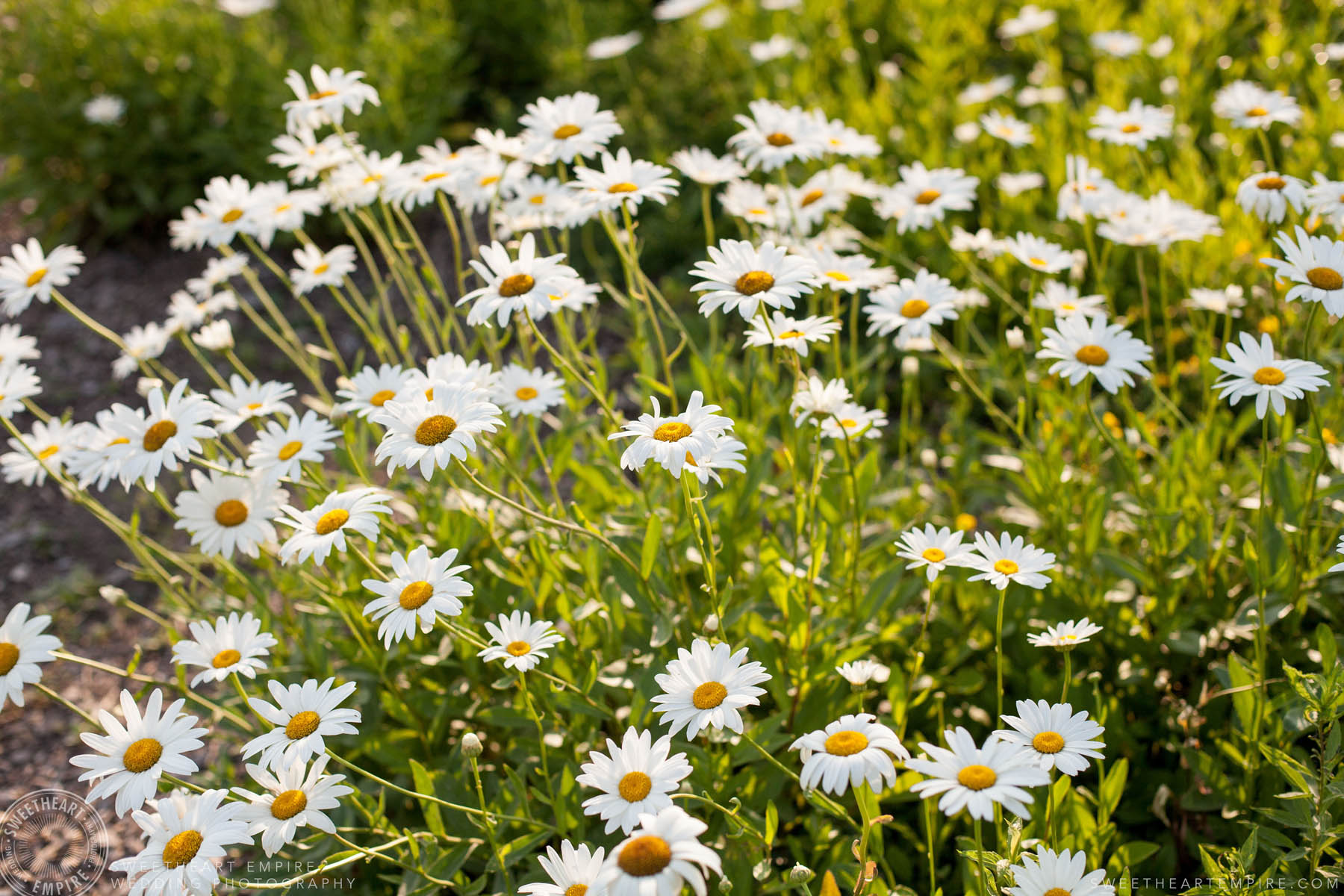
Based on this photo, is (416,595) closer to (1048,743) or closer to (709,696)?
(709,696)

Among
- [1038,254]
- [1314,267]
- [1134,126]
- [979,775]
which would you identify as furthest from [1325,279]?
[979,775]

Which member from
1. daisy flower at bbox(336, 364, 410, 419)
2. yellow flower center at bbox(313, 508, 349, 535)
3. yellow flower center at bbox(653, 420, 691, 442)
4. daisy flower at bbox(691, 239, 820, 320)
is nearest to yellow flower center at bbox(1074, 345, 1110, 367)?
daisy flower at bbox(691, 239, 820, 320)

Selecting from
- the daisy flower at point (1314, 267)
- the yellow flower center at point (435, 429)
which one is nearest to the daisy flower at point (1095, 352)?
the daisy flower at point (1314, 267)

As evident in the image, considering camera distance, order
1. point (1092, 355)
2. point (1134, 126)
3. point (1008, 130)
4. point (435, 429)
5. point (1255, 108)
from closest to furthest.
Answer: point (435, 429) < point (1092, 355) < point (1255, 108) < point (1134, 126) < point (1008, 130)

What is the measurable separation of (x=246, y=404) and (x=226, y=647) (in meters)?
0.74

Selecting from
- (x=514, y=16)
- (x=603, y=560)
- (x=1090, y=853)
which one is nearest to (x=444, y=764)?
(x=603, y=560)

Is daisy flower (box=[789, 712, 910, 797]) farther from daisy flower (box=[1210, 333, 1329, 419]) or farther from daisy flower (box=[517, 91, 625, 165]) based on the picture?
daisy flower (box=[517, 91, 625, 165])

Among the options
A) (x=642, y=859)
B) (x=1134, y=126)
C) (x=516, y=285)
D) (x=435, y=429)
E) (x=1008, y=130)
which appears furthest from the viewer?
(x=1008, y=130)

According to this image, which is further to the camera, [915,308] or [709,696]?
[915,308]

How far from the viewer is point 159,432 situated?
7.88 ft

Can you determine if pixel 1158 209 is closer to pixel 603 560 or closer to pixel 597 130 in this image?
pixel 597 130

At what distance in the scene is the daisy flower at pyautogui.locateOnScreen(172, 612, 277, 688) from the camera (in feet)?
7.07

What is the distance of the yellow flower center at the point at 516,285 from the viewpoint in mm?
2342

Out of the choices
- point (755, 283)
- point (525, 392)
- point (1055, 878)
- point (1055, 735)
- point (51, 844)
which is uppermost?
point (755, 283)
